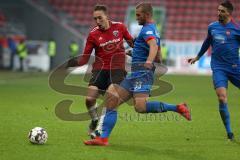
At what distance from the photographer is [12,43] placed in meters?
37.9

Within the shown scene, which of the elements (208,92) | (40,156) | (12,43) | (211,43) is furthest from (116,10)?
(40,156)

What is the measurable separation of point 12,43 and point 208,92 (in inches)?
720

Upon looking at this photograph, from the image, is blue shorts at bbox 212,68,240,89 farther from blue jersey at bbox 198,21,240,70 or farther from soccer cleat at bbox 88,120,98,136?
soccer cleat at bbox 88,120,98,136

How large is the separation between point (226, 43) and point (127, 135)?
7.39 ft

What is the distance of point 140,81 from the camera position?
9.70 m

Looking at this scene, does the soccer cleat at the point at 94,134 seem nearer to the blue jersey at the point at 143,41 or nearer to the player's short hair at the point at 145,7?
the blue jersey at the point at 143,41

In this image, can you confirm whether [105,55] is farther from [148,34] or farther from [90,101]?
[148,34]

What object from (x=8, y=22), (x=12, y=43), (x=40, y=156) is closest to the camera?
(x=40, y=156)

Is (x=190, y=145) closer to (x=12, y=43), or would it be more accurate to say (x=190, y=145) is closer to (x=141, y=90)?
(x=141, y=90)

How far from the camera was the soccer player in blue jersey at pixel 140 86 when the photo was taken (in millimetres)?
9508

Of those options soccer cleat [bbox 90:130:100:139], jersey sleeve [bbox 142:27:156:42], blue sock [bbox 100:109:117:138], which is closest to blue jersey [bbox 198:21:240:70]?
jersey sleeve [bbox 142:27:156:42]

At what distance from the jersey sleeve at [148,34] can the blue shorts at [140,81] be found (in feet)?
1.69

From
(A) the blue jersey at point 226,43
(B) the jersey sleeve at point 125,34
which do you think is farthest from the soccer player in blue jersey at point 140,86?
(A) the blue jersey at point 226,43

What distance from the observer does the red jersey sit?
34.1ft
